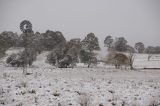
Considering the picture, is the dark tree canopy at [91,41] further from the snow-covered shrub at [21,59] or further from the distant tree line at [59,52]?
the snow-covered shrub at [21,59]

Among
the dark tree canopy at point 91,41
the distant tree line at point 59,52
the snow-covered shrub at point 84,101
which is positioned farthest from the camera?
the dark tree canopy at point 91,41

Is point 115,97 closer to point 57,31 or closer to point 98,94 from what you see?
point 98,94

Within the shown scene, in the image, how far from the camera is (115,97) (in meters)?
16.8

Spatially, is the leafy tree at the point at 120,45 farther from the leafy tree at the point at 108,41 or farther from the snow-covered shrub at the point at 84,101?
the snow-covered shrub at the point at 84,101

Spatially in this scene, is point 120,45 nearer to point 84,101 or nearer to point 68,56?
point 68,56

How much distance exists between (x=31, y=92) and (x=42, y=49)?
251 feet

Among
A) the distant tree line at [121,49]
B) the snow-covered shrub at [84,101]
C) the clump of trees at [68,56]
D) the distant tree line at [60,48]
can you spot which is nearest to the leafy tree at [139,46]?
the distant tree line at [121,49]

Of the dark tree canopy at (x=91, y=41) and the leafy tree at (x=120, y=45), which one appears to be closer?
the dark tree canopy at (x=91, y=41)

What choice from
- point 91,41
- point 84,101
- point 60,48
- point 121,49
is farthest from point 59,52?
point 121,49

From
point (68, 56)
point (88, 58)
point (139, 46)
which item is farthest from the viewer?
point (139, 46)

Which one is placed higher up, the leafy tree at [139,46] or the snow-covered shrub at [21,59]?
the leafy tree at [139,46]

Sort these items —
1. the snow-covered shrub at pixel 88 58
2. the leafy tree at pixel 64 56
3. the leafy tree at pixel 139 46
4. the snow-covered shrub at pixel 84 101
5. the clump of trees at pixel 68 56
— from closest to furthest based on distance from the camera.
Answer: the snow-covered shrub at pixel 84 101 → the leafy tree at pixel 64 56 → the clump of trees at pixel 68 56 → the snow-covered shrub at pixel 88 58 → the leafy tree at pixel 139 46

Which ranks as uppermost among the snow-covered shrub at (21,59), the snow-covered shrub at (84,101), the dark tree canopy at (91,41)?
the dark tree canopy at (91,41)

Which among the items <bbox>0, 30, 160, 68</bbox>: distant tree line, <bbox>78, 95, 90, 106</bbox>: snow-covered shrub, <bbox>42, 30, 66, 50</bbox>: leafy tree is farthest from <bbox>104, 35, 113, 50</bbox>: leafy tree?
<bbox>78, 95, 90, 106</bbox>: snow-covered shrub
